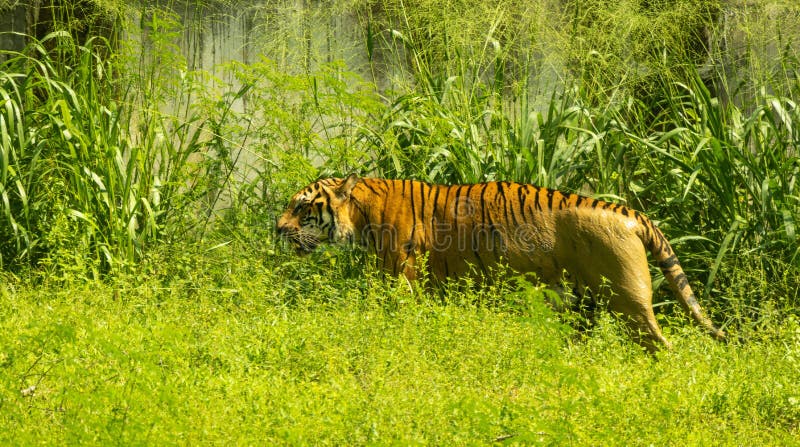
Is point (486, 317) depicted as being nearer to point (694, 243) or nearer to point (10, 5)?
point (694, 243)

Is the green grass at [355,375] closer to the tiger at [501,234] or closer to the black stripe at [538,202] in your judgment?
the tiger at [501,234]

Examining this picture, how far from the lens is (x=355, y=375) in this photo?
15.4ft

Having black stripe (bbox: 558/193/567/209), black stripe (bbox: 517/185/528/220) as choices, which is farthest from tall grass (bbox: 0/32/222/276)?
black stripe (bbox: 558/193/567/209)

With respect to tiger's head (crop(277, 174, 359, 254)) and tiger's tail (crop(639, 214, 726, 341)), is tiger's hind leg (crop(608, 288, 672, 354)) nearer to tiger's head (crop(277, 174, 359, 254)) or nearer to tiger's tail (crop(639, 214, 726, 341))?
tiger's tail (crop(639, 214, 726, 341))

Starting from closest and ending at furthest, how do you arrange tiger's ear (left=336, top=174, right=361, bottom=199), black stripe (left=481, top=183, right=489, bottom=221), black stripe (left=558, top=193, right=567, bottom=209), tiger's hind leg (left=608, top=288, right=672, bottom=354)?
tiger's hind leg (left=608, top=288, right=672, bottom=354) < black stripe (left=558, top=193, right=567, bottom=209) < black stripe (left=481, top=183, right=489, bottom=221) < tiger's ear (left=336, top=174, right=361, bottom=199)

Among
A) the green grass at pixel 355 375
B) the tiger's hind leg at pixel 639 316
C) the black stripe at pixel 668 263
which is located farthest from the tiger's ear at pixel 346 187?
the black stripe at pixel 668 263

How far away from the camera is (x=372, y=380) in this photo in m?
4.11

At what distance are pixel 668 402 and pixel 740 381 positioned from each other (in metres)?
0.63

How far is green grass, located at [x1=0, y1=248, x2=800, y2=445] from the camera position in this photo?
364 cm

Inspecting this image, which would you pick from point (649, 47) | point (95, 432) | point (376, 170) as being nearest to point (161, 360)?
point (95, 432)

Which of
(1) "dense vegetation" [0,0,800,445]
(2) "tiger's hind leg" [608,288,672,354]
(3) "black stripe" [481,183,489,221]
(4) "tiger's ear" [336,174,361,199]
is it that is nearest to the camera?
(1) "dense vegetation" [0,0,800,445]

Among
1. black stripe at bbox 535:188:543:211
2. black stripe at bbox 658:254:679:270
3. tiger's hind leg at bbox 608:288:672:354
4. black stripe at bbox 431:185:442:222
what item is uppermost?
black stripe at bbox 535:188:543:211

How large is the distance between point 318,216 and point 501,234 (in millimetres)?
1011

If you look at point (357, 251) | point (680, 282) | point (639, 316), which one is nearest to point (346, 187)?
point (357, 251)
